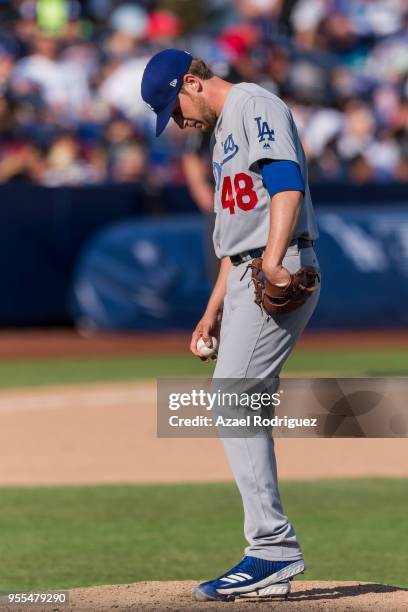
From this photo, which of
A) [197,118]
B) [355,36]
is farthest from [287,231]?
[355,36]

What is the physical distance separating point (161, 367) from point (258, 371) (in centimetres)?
894

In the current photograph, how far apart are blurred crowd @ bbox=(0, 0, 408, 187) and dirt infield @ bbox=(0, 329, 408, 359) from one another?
191 centimetres

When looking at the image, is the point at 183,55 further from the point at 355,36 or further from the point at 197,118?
the point at 355,36

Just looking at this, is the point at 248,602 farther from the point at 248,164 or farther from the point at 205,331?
the point at 248,164

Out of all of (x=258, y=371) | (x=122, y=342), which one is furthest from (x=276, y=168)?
(x=122, y=342)

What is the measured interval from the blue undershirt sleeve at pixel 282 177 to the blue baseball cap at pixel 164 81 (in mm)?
433

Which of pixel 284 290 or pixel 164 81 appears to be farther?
pixel 164 81

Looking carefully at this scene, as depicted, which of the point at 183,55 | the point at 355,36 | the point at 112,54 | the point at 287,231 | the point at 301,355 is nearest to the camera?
the point at 287,231

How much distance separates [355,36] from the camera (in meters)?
20.9

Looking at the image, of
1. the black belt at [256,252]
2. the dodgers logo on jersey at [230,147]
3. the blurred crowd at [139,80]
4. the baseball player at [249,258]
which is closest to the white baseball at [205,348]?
the baseball player at [249,258]

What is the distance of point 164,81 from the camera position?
4371mm

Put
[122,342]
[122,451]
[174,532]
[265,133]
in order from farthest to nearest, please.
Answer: [122,342] → [122,451] → [174,532] → [265,133]

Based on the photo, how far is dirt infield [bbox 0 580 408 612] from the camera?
4.27 meters

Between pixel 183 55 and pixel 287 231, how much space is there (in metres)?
0.76
